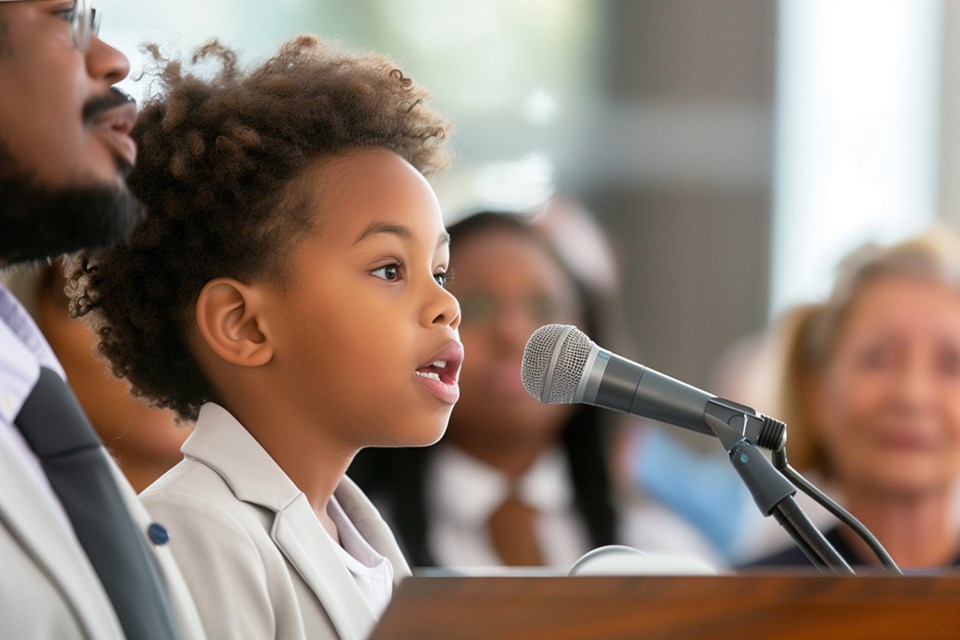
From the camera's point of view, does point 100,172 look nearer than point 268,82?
Yes

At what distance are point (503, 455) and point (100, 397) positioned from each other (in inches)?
34.2

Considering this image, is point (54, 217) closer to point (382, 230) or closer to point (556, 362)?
point (382, 230)

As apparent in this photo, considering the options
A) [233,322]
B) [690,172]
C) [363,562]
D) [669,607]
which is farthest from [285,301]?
[690,172]

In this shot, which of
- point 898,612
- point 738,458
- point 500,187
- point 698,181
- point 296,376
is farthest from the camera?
point 698,181

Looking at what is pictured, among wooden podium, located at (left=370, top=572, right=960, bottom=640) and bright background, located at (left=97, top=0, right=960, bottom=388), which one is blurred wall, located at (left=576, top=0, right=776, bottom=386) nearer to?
bright background, located at (left=97, top=0, right=960, bottom=388)

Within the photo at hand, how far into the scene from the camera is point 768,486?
112 centimetres

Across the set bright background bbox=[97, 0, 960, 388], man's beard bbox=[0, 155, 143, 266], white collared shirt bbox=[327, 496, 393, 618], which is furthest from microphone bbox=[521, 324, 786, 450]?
bright background bbox=[97, 0, 960, 388]

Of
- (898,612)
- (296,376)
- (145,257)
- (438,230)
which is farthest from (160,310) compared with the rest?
(898,612)

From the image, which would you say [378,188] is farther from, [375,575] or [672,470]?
[672,470]

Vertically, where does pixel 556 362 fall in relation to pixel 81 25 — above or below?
below

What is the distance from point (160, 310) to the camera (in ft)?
4.37

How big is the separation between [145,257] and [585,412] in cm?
154

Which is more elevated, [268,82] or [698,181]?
Result: [698,181]

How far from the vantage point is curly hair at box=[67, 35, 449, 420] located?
4.26ft
